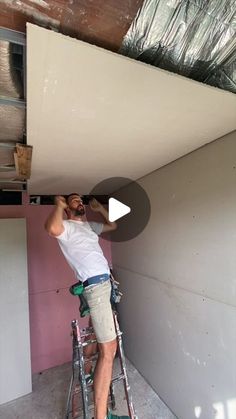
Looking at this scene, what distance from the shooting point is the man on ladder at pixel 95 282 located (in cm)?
182

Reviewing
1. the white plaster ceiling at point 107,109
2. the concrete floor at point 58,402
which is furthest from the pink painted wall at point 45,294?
the white plaster ceiling at point 107,109

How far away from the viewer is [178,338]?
7.09 feet

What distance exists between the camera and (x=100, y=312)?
1.87 m

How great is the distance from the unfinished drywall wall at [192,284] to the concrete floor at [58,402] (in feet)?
0.34

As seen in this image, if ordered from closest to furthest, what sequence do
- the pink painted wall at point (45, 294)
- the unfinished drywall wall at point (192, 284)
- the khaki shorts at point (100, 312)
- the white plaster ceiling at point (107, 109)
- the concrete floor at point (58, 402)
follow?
the white plaster ceiling at point (107, 109)
the unfinished drywall wall at point (192, 284)
the khaki shorts at point (100, 312)
the concrete floor at point (58, 402)
the pink painted wall at point (45, 294)

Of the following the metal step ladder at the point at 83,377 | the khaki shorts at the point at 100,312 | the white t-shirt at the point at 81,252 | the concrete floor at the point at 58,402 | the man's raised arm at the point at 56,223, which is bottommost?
the concrete floor at the point at 58,402

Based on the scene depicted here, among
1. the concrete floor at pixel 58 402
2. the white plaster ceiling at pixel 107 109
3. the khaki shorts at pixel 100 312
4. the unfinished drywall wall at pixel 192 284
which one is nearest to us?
the white plaster ceiling at pixel 107 109

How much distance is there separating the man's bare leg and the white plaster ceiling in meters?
1.49

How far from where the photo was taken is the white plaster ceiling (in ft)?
2.75

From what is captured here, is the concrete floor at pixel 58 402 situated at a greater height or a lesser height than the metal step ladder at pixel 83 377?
lesser
